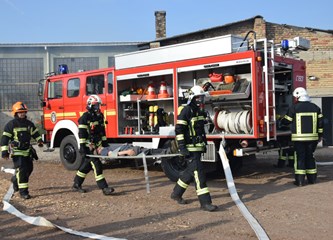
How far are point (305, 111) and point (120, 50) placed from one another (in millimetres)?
19186

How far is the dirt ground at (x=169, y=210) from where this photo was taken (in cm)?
505

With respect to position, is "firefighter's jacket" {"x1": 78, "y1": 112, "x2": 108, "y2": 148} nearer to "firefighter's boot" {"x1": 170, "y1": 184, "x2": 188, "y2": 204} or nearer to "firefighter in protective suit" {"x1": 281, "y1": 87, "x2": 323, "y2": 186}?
"firefighter's boot" {"x1": 170, "y1": 184, "x2": 188, "y2": 204}

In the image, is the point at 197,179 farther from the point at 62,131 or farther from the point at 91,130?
the point at 62,131

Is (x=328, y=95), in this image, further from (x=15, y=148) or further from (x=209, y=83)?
(x=15, y=148)

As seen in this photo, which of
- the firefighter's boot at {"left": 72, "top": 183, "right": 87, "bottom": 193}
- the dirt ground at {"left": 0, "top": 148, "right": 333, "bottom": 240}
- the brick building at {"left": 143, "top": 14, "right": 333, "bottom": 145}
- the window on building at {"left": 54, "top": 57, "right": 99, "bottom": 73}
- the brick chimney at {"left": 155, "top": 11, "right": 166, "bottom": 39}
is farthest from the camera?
the window on building at {"left": 54, "top": 57, "right": 99, "bottom": 73}

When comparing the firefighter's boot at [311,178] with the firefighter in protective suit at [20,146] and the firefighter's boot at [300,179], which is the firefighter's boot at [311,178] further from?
the firefighter in protective suit at [20,146]

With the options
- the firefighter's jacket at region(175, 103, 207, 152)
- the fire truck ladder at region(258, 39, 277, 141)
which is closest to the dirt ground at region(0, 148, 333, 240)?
the firefighter's jacket at region(175, 103, 207, 152)

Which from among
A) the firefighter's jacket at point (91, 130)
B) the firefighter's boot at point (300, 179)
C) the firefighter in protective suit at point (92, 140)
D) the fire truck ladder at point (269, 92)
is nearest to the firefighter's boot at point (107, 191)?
the firefighter in protective suit at point (92, 140)

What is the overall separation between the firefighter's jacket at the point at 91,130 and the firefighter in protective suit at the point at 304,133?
11.5ft

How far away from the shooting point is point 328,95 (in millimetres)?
15289

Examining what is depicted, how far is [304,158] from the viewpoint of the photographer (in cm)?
771

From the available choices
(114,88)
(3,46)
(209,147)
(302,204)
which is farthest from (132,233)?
(3,46)

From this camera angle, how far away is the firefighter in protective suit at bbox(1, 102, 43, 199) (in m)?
7.37

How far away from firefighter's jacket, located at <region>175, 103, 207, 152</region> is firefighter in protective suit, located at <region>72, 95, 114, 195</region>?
1.83 m
